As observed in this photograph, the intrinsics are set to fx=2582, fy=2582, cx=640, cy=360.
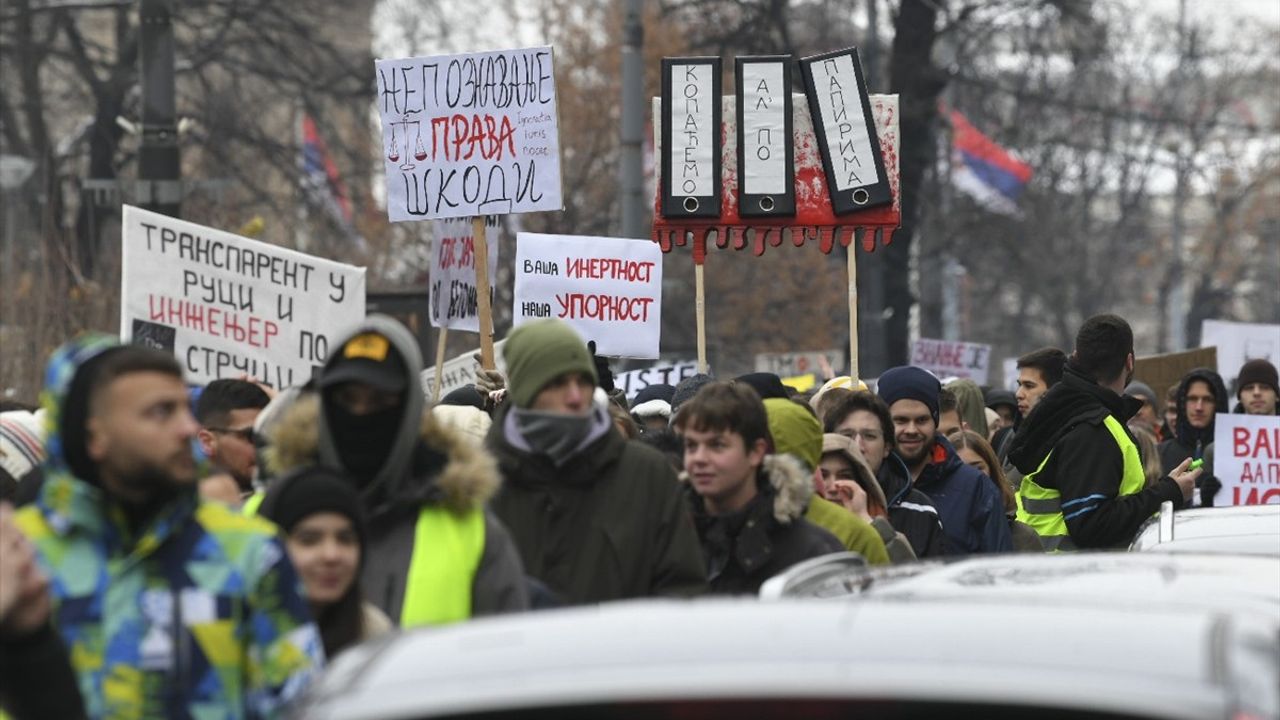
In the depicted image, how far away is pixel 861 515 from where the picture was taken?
726cm

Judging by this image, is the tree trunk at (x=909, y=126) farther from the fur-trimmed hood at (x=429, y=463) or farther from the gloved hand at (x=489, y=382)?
the fur-trimmed hood at (x=429, y=463)

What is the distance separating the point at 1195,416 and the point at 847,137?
3219mm

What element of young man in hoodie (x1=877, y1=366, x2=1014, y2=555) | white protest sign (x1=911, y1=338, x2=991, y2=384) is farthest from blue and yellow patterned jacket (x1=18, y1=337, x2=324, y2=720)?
white protest sign (x1=911, y1=338, x2=991, y2=384)

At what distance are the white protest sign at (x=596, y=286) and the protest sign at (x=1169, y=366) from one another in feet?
21.8

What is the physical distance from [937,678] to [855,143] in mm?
8830

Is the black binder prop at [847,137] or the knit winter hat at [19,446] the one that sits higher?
the black binder prop at [847,137]

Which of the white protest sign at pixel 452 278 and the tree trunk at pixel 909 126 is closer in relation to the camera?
A: the white protest sign at pixel 452 278

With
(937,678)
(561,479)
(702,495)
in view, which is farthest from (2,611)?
(702,495)

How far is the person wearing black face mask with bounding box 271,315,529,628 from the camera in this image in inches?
189

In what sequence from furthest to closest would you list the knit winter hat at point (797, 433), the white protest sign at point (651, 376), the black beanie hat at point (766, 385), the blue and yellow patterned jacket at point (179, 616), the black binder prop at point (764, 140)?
the white protest sign at point (651, 376) < the black binder prop at point (764, 140) < the black beanie hat at point (766, 385) < the knit winter hat at point (797, 433) < the blue and yellow patterned jacket at point (179, 616)

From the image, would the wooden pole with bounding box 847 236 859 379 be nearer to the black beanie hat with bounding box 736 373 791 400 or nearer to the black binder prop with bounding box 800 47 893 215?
the black binder prop with bounding box 800 47 893 215

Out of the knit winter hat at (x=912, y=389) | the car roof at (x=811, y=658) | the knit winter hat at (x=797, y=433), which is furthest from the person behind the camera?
the knit winter hat at (x=912, y=389)

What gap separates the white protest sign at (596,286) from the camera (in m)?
12.7

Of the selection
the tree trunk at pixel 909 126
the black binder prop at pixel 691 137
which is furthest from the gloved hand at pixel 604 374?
the tree trunk at pixel 909 126
